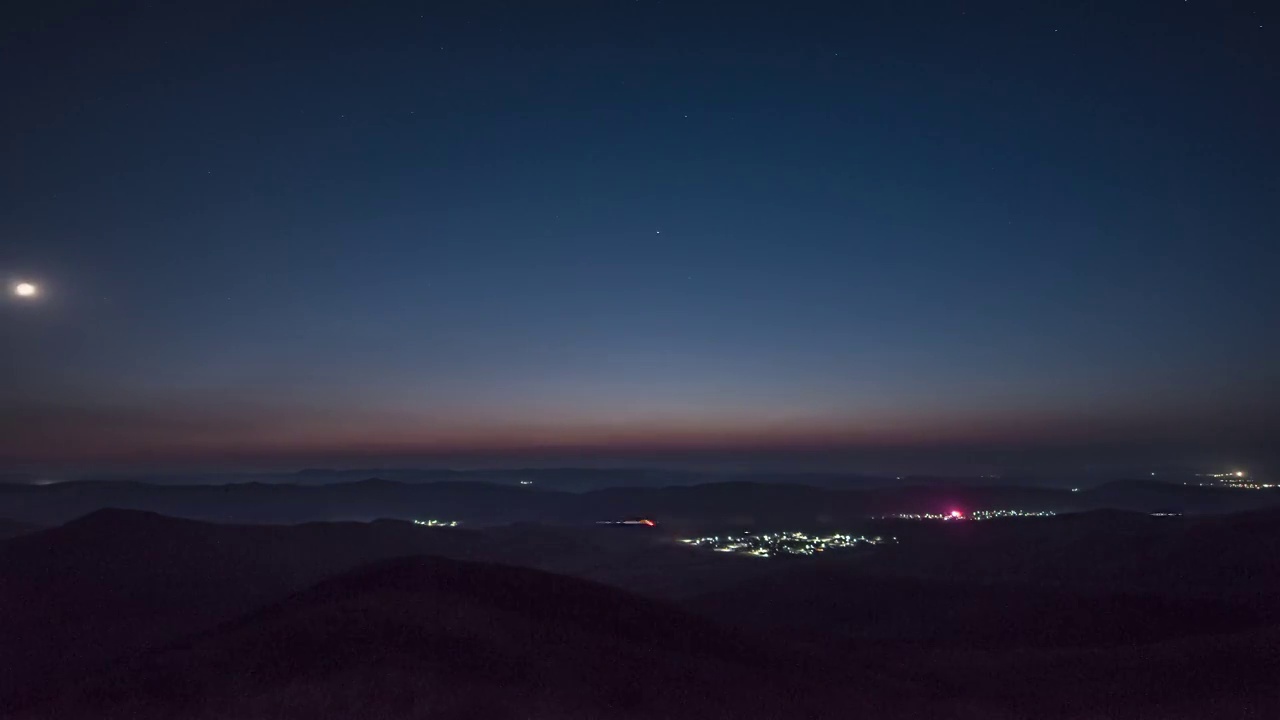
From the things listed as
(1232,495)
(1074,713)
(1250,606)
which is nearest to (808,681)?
(1074,713)

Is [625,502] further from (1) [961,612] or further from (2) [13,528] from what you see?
(1) [961,612]

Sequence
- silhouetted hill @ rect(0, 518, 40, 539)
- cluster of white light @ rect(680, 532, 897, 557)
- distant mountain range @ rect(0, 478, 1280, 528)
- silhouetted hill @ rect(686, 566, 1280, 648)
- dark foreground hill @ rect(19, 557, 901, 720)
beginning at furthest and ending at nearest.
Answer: distant mountain range @ rect(0, 478, 1280, 528)
cluster of white light @ rect(680, 532, 897, 557)
silhouetted hill @ rect(0, 518, 40, 539)
silhouetted hill @ rect(686, 566, 1280, 648)
dark foreground hill @ rect(19, 557, 901, 720)

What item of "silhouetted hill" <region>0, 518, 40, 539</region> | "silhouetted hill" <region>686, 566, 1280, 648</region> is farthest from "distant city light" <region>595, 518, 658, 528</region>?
"silhouetted hill" <region>686, 566, 1280, 648</region>

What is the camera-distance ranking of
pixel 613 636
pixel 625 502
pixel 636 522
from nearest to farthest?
pixel 613 636 → pixel 636 522 → pixel 625 502

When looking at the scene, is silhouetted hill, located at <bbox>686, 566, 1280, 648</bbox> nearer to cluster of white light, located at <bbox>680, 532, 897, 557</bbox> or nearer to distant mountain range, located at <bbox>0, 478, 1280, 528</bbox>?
cluster of white light, located at <bbox>680, 532, 897, 557</bbox>

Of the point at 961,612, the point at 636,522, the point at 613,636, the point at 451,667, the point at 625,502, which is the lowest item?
the point at 636,522

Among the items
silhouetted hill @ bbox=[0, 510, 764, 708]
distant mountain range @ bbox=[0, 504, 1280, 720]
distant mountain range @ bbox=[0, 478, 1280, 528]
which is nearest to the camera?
distant mountain range @ bbox=[0, 504, 1280, 720]

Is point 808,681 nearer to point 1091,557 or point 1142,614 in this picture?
point 1142,614

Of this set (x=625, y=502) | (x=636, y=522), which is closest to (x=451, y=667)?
(x=636, y=522)
